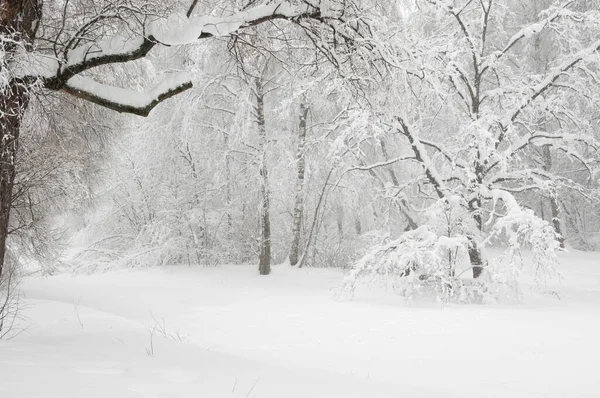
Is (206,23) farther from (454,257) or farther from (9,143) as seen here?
(454,257)

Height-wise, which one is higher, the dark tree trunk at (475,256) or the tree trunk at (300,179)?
the tree trunk at (300,179)

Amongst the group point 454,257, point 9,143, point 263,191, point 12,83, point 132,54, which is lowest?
point 454,257

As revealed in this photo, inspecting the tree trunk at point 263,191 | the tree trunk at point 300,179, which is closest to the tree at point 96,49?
the tree trunk at point 263,191

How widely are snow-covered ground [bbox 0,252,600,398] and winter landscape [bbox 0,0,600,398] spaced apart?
5cm

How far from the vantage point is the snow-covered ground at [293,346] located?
341 cm

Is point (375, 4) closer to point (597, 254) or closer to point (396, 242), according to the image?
point (396, 242)

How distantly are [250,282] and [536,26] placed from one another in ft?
30.4

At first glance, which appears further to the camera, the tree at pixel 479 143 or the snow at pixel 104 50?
the tree at pixel 479 143

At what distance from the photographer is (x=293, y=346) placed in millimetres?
6430

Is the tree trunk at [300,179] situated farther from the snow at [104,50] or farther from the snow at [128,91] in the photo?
the snow at [104,50]

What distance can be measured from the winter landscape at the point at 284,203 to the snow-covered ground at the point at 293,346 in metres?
0.05

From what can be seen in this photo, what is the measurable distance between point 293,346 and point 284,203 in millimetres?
10418

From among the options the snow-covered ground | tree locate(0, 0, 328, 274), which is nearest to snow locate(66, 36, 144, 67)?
tree locate(0, 0, 328, 274)

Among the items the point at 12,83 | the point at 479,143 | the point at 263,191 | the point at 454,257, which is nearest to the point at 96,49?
the point at 12,83
